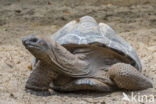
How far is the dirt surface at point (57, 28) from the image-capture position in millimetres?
2836

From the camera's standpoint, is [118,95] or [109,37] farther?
[109,37]

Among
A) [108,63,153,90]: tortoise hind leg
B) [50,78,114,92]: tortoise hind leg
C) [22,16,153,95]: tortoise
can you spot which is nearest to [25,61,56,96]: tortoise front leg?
[22,16,153,95]: tortoise

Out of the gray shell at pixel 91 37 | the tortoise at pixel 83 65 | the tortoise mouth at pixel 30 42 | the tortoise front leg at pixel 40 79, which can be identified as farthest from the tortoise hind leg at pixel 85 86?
the tortoise mouth at pixel 30 42

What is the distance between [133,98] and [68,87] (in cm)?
58

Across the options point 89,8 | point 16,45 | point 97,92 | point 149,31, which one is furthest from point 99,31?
point 89,8

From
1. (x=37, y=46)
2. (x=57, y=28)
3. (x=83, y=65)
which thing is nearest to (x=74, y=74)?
(x=83, y=65)

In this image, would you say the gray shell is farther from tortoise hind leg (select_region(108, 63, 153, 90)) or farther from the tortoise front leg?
the tortoise front leg

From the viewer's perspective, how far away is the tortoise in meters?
2.80

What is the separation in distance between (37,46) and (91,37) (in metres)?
0.54

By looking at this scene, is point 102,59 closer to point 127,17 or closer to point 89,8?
point 127,17

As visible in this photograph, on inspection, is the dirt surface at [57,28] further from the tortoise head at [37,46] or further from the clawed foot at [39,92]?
the tortoise head at [37,46]

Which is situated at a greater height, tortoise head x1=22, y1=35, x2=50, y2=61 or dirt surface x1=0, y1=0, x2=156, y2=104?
tortoise head x1=22, y1=35, x2=50, y2=61

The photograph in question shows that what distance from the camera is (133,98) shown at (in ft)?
9.06

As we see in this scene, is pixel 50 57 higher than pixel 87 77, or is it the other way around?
pixel 50 57
